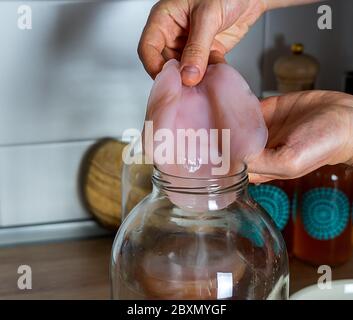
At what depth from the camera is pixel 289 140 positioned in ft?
1.69

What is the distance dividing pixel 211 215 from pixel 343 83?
54 cm

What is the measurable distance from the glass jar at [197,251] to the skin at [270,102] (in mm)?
45

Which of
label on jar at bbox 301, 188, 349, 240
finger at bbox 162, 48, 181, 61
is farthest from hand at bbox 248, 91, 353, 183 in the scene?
label on jar at bbox 301, 188, 349, 240

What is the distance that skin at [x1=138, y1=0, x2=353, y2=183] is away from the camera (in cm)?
51

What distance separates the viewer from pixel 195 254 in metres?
0.53

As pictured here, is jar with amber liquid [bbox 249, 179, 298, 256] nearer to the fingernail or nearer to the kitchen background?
the kitchen background

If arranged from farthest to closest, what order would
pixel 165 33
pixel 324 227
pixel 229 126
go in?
pixel 324 227
pixel 165 33
pixel 229 126

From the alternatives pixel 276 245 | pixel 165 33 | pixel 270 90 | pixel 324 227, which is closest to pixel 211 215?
pixel 276 245

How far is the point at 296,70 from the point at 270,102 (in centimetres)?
29

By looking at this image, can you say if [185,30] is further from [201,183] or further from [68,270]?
[68,270]

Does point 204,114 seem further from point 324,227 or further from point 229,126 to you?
point 324,227

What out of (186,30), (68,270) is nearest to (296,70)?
(186,30)
